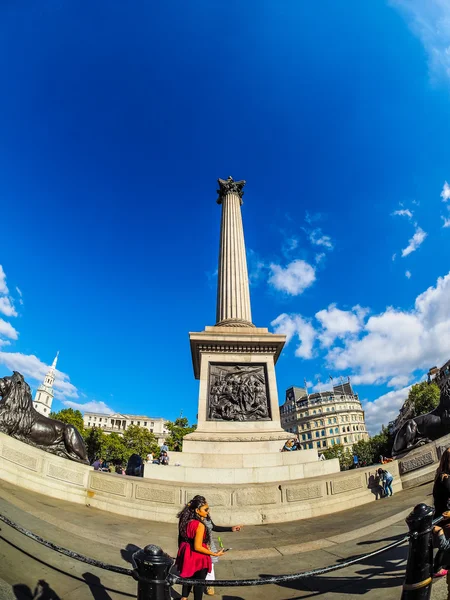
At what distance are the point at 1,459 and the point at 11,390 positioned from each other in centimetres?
209

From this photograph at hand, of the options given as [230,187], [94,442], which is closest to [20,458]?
[230,187]

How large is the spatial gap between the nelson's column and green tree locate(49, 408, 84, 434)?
4856cm

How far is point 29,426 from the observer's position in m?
9.75

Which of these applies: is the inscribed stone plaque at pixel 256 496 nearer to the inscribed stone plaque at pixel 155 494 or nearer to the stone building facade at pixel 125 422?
the inscribed stone plaque at pixel 155 494

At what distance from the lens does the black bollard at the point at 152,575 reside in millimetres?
2281

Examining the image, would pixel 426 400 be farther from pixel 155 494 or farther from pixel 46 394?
pixel 46 394

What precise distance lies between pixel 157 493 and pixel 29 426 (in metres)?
4.60

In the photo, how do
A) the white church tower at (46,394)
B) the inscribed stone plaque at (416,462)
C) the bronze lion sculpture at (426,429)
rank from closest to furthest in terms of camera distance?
1. the inscribed stone plaque at (416,462)
2. the bronze lion sculpture at (426,429)
3. the white church tower at (46,394)

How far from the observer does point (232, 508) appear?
27.7ft

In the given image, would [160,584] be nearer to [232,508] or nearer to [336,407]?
[232,508]

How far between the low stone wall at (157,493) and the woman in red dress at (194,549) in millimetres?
4916

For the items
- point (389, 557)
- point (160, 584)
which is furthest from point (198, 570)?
point (389, 557)

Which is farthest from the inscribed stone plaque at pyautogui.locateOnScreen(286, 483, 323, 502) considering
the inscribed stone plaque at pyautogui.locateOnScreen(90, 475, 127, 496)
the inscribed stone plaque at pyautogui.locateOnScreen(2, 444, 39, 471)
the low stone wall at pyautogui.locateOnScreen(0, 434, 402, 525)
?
the inscribed stone plaque at pyautogui.locateOnScreen(2, 444, 39, 471)

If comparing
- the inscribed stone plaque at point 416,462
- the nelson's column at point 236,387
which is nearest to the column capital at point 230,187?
the nelson's column at point 236,387
